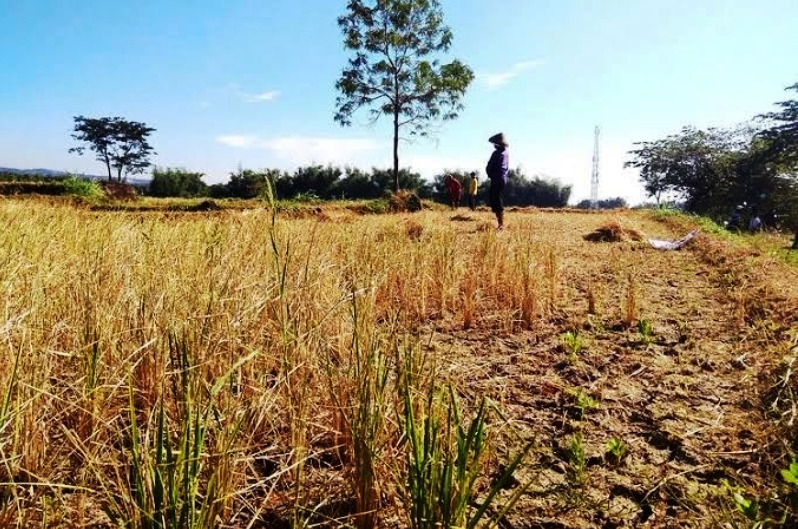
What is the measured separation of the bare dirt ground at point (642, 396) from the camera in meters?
1.51

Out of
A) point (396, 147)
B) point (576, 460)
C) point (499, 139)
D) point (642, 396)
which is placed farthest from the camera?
point (396, 147)

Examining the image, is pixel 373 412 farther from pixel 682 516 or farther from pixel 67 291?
pixel 67 291

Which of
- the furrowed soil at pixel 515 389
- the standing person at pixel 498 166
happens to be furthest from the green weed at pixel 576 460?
the standing person at pixel 498 166

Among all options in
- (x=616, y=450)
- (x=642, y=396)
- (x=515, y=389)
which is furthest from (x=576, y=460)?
(x=642, y=396)

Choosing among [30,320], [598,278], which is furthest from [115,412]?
[598,278]

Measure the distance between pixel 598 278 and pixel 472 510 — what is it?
412cm

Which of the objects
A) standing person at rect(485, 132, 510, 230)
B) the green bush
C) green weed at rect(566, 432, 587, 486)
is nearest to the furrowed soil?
green weed at rect(566, 432, 587, 486)

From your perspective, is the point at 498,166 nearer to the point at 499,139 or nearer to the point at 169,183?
the point at 499,139

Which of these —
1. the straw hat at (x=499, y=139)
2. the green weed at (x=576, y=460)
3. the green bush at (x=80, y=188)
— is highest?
the straw hat at (x=499, y=139)

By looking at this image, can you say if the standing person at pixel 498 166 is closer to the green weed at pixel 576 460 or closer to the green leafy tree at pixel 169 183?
the green weed at pixel 576 460

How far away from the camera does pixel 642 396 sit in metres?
2.26

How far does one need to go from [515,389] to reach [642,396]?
58 centimetres

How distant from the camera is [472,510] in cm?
143

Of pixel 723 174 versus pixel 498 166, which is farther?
pixel 723 174
